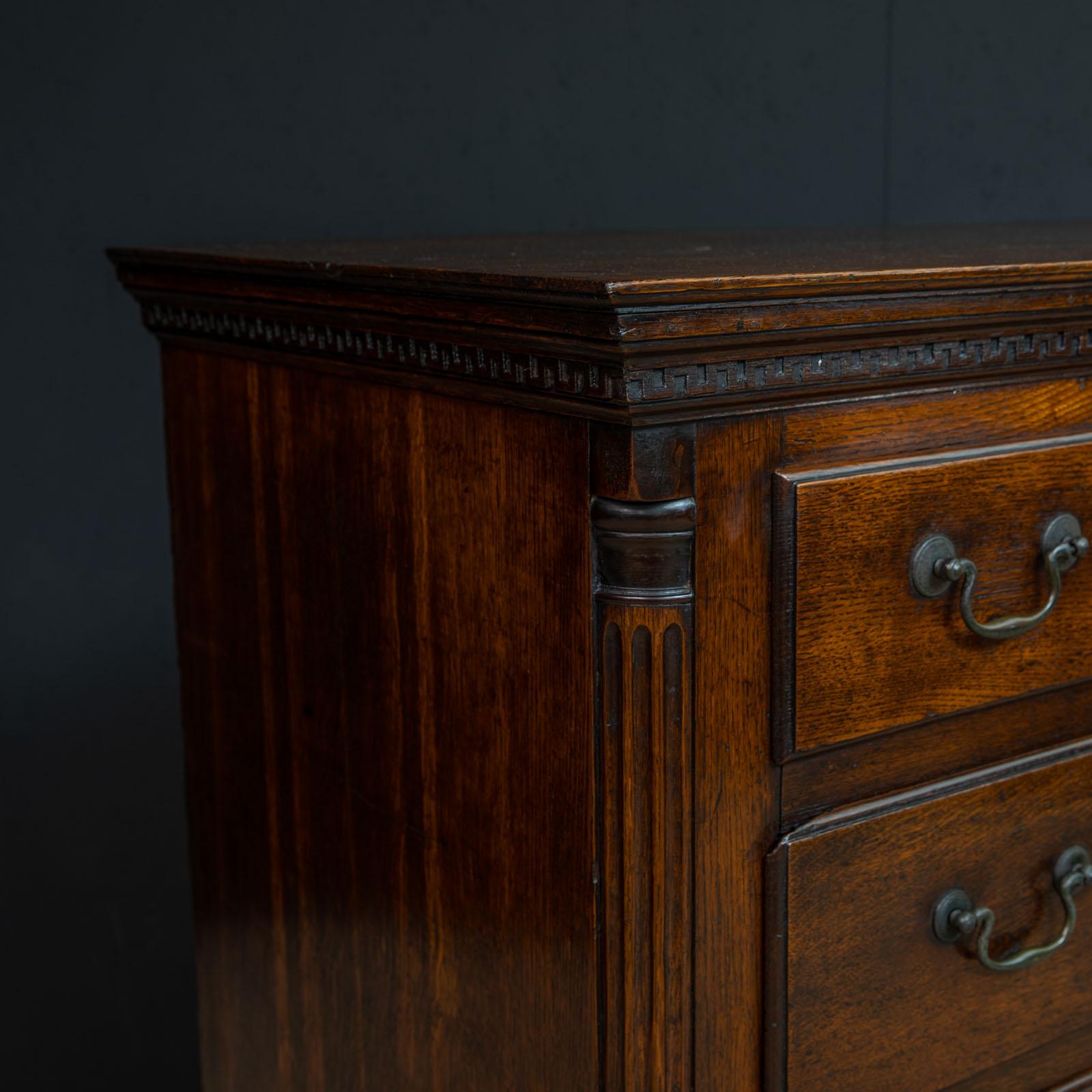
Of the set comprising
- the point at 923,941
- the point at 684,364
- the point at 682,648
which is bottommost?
the point at 923,941

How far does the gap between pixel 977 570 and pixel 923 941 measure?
0.79ft

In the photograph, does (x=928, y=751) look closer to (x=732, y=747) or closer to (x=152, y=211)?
(x=732, y=747)

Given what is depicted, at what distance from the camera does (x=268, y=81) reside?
153 centimetres

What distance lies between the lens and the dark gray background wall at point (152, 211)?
4.82 ft

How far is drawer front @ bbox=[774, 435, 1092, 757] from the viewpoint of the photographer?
0.88 meters

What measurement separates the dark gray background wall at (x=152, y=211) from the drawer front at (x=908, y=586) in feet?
2.84

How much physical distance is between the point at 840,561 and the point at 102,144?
0.92m

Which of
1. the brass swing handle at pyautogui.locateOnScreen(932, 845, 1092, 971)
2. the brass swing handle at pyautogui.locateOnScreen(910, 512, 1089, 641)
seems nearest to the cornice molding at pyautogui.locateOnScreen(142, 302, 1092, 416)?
the brass swing handle at pyautogui.locateOnScreen(910, 512, 1089, 641)

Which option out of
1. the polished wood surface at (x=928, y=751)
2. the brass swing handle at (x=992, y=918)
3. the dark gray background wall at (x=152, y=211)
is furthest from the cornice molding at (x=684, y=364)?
the dark gray background wall at (x=152, y=211)

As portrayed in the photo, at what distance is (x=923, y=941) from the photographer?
3.22 feet

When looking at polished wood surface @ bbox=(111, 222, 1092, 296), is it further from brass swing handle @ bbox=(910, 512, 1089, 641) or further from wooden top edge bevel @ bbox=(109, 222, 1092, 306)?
brass swing handle @ bbox=(910, 512, 1089, 641)

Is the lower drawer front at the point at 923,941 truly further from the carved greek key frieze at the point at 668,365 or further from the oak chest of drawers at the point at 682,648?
the carved greek key frieze at the point at 668,365

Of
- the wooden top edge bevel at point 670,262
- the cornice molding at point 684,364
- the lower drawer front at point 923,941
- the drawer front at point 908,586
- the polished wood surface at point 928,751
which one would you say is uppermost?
the wooden top edge bevel at point 670,262

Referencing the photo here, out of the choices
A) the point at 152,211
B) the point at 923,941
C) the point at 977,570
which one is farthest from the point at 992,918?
the point at 152,211
